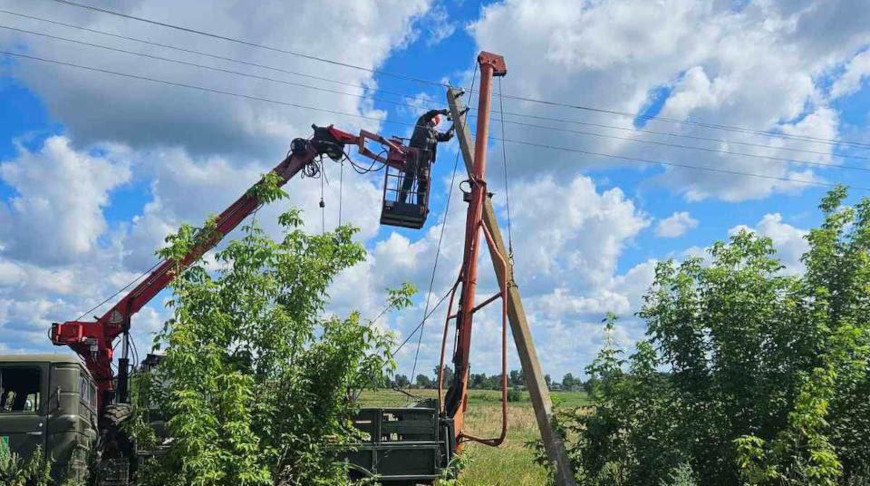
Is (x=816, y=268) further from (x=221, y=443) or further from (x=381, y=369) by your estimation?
(x=221, y=443)

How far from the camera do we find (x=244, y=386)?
847 centimetres

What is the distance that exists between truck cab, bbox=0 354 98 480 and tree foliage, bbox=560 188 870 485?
7033 millimetres

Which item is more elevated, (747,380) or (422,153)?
(422,153)

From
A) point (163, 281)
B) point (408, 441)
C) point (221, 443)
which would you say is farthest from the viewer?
point (163, 281)

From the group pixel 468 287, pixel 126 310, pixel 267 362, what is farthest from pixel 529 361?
pixel 126 310

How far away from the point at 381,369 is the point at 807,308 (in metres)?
6.02

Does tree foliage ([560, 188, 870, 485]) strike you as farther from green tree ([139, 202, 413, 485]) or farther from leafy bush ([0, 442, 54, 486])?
leafy bush ([0, 442, 54, 486])

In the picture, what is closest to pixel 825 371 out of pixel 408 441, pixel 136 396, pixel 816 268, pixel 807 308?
pixel 807 308

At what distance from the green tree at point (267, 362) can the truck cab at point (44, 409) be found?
1.61m

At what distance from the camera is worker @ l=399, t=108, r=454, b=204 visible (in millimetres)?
14039

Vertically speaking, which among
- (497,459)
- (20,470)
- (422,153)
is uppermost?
(422,153)

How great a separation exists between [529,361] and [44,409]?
22.2 feet

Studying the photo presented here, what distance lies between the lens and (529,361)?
11.3 metres

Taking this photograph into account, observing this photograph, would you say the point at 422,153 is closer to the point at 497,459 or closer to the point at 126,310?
the point at 126,310
